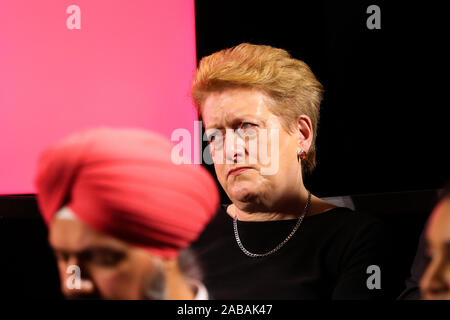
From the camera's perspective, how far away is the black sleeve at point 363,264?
42.6 inches

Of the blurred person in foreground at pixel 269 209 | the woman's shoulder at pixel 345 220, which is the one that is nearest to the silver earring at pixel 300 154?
the blurred person in foreground at pixel 269 209

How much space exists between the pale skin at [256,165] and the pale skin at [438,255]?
11.9 inches

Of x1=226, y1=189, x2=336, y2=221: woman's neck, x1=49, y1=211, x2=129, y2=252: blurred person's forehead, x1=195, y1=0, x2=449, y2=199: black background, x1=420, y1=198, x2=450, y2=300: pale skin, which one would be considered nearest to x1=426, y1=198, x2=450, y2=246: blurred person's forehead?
x1=420, y1=198, x2=450, y2=300: pale skin

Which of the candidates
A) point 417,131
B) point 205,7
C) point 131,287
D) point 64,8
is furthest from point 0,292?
point 417,131

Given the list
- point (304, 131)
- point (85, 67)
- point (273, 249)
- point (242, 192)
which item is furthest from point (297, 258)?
point (85, 67)

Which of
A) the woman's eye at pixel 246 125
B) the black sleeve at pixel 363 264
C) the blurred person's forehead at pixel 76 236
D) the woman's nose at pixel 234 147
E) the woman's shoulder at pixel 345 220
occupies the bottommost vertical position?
the black sleeve at pixel 363 264

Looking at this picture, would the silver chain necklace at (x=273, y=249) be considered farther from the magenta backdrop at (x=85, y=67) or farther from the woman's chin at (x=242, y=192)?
the magenta backdrop at (x=85, y=67)

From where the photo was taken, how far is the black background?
3.69 feet

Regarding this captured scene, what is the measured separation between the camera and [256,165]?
109 cm

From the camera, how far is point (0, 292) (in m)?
1.23

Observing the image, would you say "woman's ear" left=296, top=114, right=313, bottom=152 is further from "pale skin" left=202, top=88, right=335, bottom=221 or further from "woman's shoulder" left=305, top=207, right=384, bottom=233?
"woman's shoulder" left=305, top=207, right=384, bottom=233

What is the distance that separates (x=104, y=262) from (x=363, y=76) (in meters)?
0.73

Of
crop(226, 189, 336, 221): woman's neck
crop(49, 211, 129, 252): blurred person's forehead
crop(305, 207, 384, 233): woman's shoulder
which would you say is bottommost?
crop(305, 207, 384, 233): woman's shoulder

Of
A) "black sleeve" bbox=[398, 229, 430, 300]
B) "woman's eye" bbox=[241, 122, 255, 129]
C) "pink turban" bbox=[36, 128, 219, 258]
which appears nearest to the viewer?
"pink turban" bbox=[36, 128, 219, 258]
